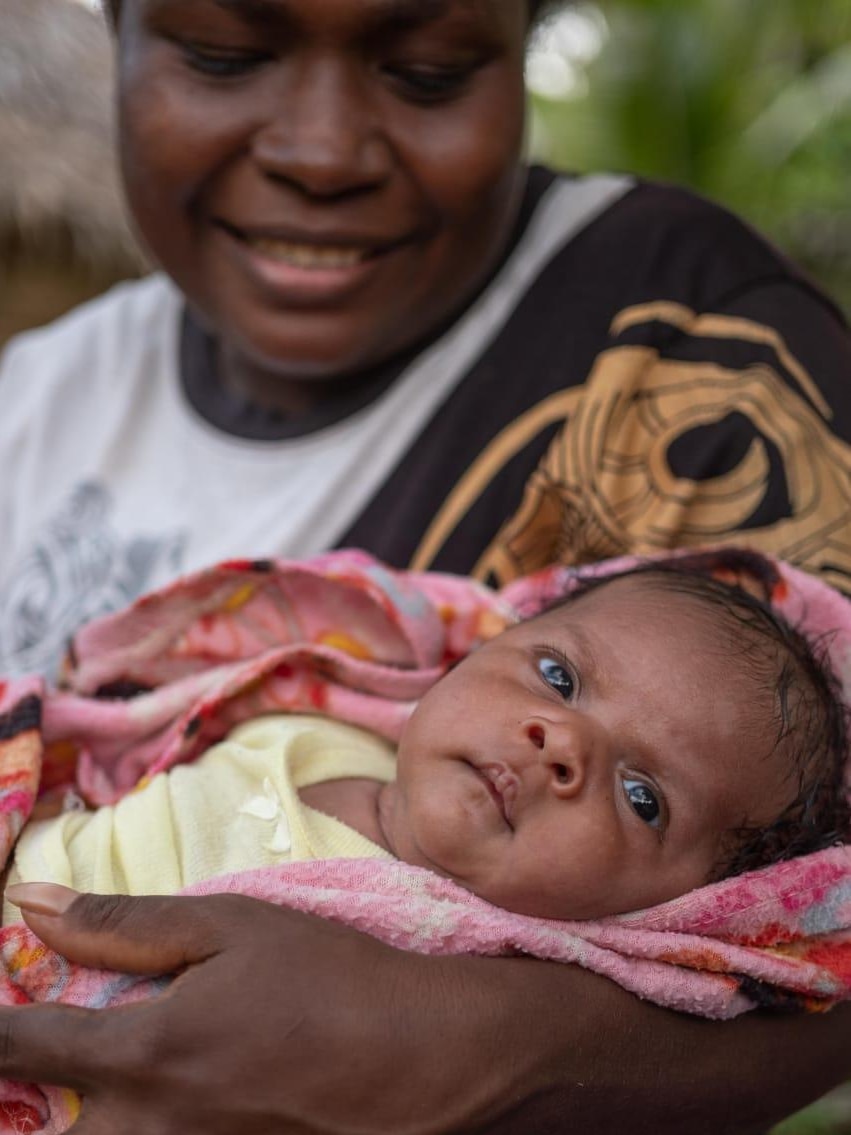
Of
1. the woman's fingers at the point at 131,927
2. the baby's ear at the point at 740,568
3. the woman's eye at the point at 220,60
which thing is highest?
the woman's eye at the point at 220,60

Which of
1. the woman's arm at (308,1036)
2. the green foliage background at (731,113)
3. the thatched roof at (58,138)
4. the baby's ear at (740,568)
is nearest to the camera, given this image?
the woman's arm at (308,1036)

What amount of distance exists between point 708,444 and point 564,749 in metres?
0.61

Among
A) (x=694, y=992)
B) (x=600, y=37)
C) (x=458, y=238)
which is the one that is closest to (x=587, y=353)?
(x=458, y=238)

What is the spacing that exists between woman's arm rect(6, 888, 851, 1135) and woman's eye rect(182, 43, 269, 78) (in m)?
1.17

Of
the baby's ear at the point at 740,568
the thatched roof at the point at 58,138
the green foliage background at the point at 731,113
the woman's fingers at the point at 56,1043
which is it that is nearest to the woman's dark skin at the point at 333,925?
the woman's fingers at the point at 56,1043

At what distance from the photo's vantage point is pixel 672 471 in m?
1.82

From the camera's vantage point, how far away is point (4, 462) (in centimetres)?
248

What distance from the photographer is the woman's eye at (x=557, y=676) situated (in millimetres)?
1487

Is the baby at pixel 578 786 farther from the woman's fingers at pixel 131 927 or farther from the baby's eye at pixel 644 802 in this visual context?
the woman's fingers at pixel 131 927

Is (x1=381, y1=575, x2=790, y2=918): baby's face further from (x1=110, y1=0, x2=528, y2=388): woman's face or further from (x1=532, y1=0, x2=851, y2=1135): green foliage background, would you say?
(x1=532, y1=0, x2=851, y2=1135): green foliage background

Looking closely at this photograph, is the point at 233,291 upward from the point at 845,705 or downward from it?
upward

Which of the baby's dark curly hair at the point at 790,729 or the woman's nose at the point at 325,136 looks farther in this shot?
the woman's nose at the point at 325,136

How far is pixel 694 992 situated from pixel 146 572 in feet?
3.92

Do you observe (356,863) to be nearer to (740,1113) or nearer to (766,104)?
(740,1113)
